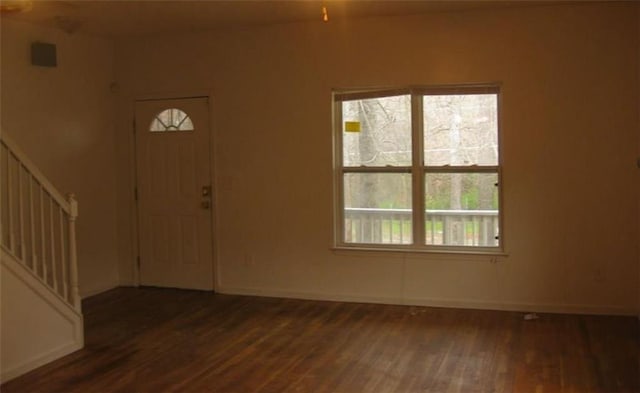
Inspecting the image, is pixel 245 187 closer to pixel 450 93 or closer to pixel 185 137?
pixel 185 137

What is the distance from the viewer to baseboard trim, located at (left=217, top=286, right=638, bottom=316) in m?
5.22

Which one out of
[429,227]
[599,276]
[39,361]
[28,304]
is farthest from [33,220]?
[599,276]

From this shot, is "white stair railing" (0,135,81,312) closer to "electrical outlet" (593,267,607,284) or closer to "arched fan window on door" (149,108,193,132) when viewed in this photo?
"arched fan window on door" (149,108,193,132)

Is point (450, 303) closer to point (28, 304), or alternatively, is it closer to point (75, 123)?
point (28, 304)

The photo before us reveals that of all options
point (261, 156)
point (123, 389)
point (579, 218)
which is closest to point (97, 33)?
point (261, 156)

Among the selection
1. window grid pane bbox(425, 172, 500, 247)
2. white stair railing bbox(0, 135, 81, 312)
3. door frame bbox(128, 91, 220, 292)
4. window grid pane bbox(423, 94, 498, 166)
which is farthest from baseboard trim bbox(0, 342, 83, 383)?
window grid pane bbox(423, 94, 498, 166)

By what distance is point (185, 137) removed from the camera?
6336 mm

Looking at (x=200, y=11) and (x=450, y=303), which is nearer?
(x=200, y=11)

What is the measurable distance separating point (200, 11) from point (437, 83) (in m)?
2.09

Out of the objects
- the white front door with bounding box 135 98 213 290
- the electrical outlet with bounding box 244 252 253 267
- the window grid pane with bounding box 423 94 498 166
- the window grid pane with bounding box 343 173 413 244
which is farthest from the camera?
the white front door with bounding box 135 98 213 290

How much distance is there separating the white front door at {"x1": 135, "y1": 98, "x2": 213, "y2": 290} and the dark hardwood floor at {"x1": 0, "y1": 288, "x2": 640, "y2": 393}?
699 mm

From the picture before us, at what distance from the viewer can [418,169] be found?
18.4 ft

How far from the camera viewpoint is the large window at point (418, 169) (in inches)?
215

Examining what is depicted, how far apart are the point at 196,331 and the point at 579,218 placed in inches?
127
